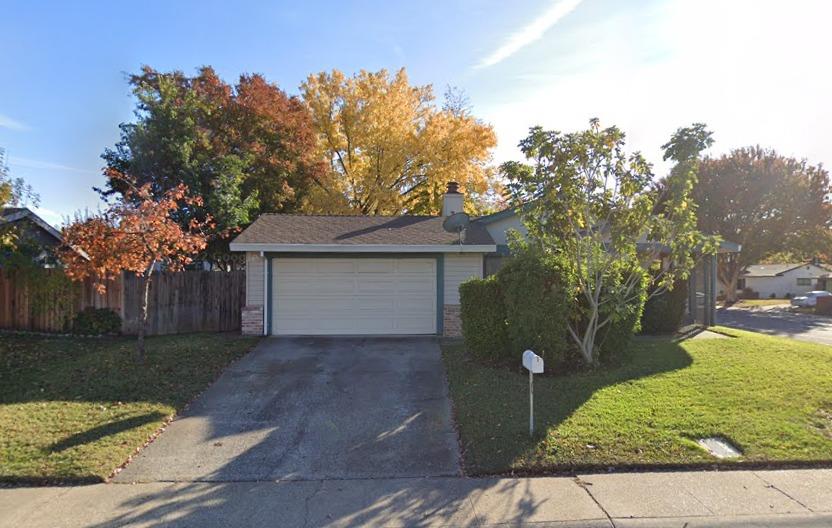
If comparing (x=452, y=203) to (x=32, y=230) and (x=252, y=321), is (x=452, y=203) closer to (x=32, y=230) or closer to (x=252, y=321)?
(x=252, y=321)

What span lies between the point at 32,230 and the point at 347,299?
10.7 meters

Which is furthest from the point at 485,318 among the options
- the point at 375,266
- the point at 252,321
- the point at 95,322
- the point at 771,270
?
the point at 771,270

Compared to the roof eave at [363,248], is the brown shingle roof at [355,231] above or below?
above

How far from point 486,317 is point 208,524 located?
5729mm

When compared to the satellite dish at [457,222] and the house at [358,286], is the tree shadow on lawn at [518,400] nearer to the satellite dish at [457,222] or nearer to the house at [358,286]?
the house at [358,286]

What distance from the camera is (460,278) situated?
12.6m

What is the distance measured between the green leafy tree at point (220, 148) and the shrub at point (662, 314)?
1076cm

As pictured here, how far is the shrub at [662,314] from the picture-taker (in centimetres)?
1197

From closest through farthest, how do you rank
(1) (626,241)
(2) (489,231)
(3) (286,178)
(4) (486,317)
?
(1) (626,241) → (4) (486,317) → (2) (489,231) → (3) (286,178)

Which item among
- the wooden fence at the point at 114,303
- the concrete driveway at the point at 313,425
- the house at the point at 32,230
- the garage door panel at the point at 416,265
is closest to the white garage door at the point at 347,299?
the garage door panel at the point at 416,265

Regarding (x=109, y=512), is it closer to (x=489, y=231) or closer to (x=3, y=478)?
(x=3, y=478)

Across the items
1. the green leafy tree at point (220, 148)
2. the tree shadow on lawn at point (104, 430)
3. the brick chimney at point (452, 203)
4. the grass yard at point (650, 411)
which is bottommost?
the tree shadow on lawn at point (104, 430)

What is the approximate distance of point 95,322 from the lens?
39.3 ft

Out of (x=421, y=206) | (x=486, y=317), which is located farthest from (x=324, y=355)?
(x=421, y=206)
